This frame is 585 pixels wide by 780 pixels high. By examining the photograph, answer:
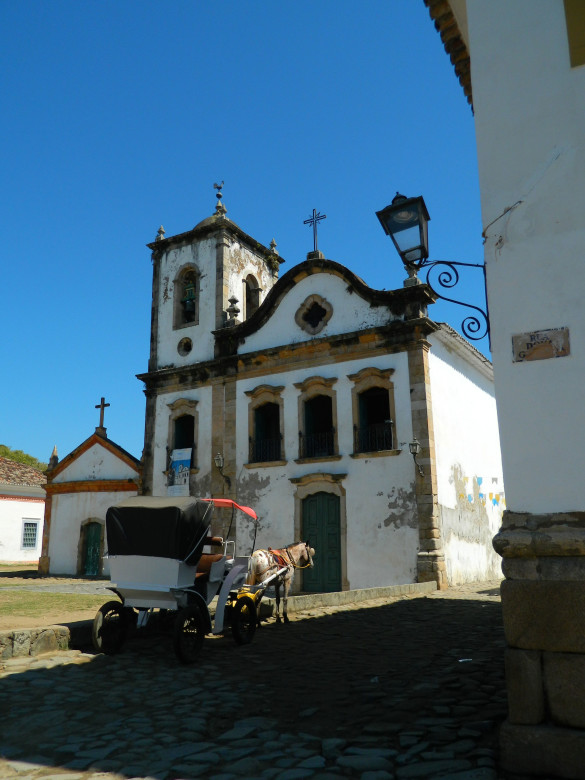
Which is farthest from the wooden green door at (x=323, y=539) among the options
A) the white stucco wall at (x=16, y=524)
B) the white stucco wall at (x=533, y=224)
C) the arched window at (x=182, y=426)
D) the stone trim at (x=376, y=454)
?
the white stucco wall at (x=16, y=524)

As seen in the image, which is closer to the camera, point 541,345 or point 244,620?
point 541,345

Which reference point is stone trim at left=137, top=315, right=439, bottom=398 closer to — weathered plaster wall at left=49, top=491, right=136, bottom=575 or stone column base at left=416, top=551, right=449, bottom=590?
weathered plaster wall at left=49, top=491, right=136, bottom=575

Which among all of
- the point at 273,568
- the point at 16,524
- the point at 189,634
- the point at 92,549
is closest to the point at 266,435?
the point at 92,549

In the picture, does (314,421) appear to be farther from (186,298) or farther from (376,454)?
(186,298)

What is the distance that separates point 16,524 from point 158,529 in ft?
96.4

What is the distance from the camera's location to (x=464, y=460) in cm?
1770

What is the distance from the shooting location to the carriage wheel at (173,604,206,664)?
21.7 ft

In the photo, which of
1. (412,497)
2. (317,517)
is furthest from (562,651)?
(317,517)

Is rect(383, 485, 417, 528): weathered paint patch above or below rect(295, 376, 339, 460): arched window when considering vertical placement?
below

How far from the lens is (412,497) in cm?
1542

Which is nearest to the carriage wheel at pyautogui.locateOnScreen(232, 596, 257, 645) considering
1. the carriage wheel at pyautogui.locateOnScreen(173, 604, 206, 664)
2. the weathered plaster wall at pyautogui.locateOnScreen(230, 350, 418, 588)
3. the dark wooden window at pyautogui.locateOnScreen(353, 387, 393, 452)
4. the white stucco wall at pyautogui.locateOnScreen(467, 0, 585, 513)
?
the carriage wheel at pyautogui.locateOnScreen(173, 604, 206, 664)

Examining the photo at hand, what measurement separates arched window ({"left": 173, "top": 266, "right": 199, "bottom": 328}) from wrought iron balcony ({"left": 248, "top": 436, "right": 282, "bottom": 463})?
17.2ft

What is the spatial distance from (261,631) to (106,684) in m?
3.57

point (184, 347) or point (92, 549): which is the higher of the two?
point (184, 347)
